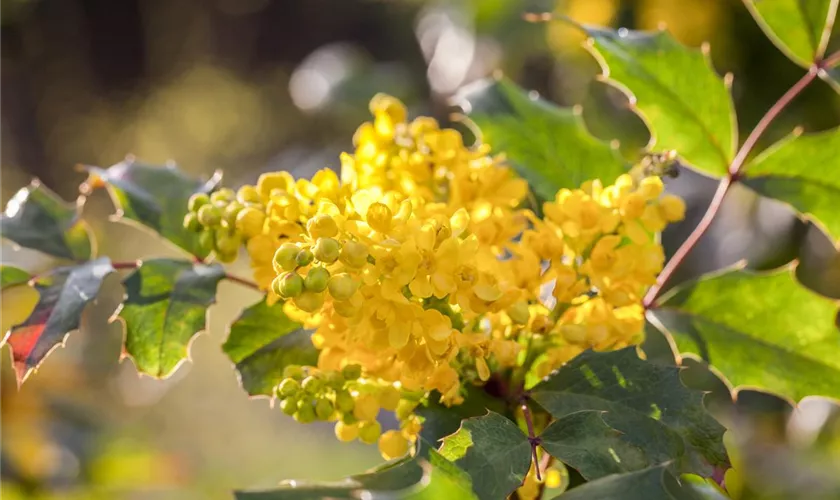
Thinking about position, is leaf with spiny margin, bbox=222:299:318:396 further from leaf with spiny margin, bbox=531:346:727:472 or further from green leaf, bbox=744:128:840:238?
green leaf, bbox=744:128:840:238

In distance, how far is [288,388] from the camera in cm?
80

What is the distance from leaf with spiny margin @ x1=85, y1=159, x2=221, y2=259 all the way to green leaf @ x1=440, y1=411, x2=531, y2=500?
1.58 ft

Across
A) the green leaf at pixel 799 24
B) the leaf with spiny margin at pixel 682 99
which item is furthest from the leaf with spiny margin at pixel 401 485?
the green leaf at pixel 799 24

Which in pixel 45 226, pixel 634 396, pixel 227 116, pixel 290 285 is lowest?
pixel 227 116

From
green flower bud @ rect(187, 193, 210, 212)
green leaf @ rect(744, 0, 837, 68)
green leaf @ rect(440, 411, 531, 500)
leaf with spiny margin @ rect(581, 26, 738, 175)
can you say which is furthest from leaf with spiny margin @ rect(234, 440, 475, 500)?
green leaf @ rect(744, 0, 837, 68)

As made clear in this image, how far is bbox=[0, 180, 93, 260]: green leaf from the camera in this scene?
1050mm

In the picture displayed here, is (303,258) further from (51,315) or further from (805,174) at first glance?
(805,174)

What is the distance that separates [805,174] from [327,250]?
690 mm

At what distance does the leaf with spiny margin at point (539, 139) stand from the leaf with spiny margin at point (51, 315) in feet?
1.71

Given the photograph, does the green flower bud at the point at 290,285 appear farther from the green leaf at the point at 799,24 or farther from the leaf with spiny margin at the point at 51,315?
the green leaf at the point at 799,24

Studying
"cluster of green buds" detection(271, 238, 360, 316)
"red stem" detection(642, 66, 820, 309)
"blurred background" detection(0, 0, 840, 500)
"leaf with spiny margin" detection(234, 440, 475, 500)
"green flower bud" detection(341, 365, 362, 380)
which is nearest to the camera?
"leaf with spiny margin" detection(234, 440, 475, 500)

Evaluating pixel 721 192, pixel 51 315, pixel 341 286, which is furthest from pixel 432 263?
pixel 721 192

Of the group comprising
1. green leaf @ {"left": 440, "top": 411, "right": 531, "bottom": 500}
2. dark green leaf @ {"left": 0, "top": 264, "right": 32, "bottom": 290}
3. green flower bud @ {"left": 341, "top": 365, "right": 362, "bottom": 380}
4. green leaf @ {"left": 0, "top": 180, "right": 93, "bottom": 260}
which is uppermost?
green leaf @ {"left": 440, "top": 411, "right": 531, "bottom": 500}

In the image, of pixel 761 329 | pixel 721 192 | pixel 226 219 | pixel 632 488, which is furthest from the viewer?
pixel 721 192
